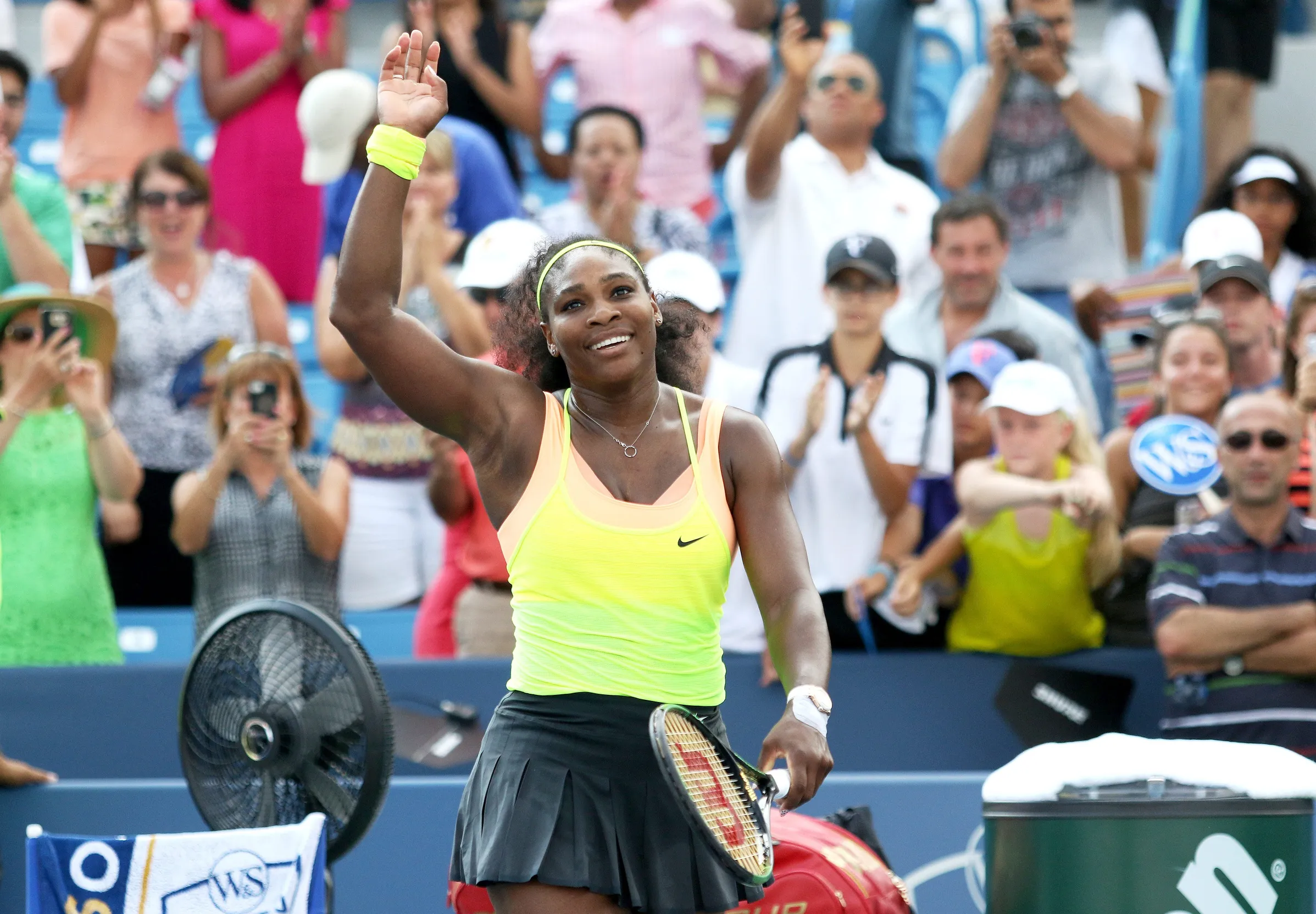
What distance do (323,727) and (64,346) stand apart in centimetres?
223

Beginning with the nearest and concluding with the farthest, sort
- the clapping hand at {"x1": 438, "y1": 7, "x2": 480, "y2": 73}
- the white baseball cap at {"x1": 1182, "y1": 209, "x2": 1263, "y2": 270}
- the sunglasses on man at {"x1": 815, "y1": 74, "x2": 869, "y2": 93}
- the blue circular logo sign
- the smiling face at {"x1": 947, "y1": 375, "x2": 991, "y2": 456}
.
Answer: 1. the blue circular logo sign
2. the smiling face at {"x1": 947, "y1": 375, "x2": 991, "y2": 456}
3. the white baseball cap at {"x1": 1182, "y1": 209, "x2": 1263, "y2": 270}
4. the sunglasses on man at {"x1": 815, "y1": 74, "x2": 869, "y2": 93}
5. the clapping hand at {"x1": 438, "y1": 7, "x2": 480, "y2": 73}

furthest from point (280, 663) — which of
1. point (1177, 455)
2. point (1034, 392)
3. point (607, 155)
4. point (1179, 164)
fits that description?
point (1179, 164)

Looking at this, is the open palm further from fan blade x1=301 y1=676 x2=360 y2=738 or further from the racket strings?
fan blade x1=301 y1=676 x2=360 y2=738

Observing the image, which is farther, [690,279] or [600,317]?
[690,279]

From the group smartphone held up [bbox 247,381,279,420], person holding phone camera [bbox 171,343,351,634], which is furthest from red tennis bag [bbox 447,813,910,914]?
smartphone held up [bbox 247,381,279,420]

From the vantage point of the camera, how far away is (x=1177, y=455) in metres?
5.27

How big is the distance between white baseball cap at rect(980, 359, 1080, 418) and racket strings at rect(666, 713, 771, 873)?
2.95 meters

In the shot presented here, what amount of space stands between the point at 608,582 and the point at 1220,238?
413 centimetres

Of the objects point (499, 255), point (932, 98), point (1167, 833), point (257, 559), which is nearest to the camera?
point (1167, 833)

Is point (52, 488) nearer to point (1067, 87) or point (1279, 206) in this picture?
point (1067, 87)

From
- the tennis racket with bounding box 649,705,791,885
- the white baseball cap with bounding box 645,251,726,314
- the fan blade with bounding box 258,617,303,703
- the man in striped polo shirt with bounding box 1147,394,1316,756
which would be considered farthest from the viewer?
the white baseball cap with bounding box 645,251,726,314

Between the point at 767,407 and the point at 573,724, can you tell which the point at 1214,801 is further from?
the point at 767,407

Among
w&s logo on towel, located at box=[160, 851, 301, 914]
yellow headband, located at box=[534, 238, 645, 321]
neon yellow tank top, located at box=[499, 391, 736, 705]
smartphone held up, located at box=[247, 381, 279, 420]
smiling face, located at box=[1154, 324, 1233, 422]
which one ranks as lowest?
w&s logo on towel, located at box=[160, 851, 301, 914]

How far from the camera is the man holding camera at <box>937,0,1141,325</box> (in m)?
6.91
